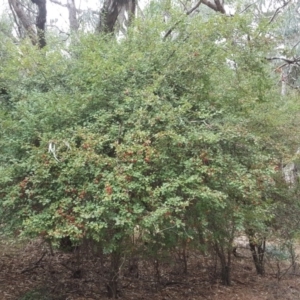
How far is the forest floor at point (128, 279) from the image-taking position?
6293mm

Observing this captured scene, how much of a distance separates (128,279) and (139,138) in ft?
11.2

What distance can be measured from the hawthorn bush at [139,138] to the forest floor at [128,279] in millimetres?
754

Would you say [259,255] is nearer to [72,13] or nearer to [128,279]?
[128,279]

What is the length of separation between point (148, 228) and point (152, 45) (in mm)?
2465

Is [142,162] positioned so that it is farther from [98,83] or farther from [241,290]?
[241,290]

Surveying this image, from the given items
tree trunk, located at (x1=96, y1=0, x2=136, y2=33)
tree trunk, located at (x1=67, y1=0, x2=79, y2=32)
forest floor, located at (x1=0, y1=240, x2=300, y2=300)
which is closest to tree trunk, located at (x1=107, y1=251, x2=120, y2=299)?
forest floor, located at (x1=0, y1=240, x2=300, y2=300)

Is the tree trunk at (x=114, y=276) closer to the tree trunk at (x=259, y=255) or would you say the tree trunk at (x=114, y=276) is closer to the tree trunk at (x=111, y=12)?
the tree trunk at (x=259, y=255)

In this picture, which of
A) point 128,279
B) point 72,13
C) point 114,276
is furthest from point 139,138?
point 72,13

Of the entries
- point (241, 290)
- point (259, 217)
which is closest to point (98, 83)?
point (259, 217)

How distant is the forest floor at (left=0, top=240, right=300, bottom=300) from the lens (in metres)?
6.29

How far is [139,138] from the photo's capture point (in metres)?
4.55

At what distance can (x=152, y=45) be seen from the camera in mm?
5453

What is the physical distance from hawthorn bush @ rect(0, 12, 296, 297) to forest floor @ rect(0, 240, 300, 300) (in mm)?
754

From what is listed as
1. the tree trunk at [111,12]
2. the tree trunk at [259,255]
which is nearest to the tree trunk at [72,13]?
the tree trunk at [111,12]
